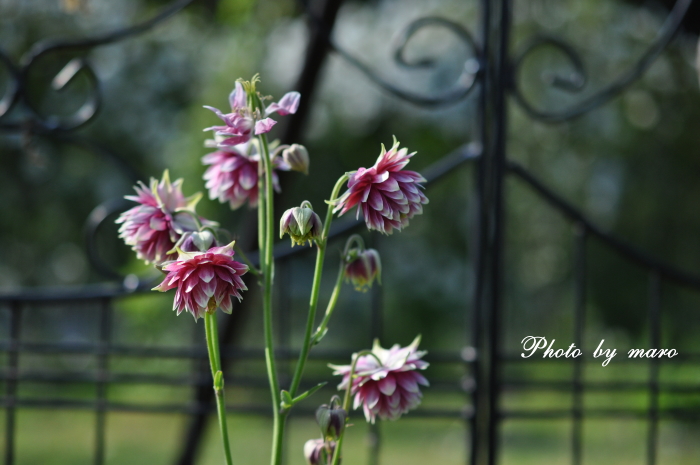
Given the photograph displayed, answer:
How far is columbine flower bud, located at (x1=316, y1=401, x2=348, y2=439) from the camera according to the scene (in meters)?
0.49

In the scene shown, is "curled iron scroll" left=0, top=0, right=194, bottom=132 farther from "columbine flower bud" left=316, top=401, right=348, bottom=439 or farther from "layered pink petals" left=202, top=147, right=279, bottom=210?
"columbine flower bud" left=316, top=401, right=348, bottom=439

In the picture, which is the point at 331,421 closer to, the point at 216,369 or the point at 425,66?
the point at 216,369

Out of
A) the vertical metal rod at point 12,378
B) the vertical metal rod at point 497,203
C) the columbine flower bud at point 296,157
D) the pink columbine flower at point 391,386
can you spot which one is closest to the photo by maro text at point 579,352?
the vertical metal rod at point 497,203

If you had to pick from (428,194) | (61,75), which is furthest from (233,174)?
(428,194)

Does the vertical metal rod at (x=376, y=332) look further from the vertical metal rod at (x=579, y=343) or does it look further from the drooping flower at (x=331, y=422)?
the drooping flower at (x=331, y=422)

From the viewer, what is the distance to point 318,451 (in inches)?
20.6

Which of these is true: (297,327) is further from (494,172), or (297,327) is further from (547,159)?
(494,172)

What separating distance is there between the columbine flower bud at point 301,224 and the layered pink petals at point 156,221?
11cm

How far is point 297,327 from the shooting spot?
4.25m

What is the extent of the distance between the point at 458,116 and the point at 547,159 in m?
0.60

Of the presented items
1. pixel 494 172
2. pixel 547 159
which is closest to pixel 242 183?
pixel 494 172

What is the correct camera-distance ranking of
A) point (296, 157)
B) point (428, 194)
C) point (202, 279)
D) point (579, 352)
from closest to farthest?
point (202, 279), point (296, 157), point (579, 352), point (428, 194)

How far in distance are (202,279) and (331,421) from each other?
16 centimetres

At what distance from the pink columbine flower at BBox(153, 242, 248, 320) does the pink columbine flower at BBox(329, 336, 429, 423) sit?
0.48ft
